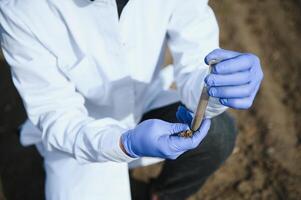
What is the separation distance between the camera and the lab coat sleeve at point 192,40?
4.65 ft

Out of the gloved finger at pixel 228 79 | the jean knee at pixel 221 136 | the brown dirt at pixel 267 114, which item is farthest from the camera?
the brown dirt at pixel 267 114

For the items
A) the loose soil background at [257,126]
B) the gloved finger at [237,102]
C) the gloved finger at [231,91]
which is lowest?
the loose soil background at [257,126]

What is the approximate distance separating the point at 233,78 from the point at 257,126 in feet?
3.04

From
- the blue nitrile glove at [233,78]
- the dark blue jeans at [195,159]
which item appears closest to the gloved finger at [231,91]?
the blue nitrile glove at [233,78]

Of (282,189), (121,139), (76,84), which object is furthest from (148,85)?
(282,189)

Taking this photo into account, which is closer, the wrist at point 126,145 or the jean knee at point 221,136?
the wrist at point 126,145

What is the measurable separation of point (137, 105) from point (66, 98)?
350 mm

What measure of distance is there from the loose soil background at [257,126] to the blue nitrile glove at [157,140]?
780mm

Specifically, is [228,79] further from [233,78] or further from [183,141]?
[183,141]

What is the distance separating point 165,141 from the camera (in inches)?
46.1

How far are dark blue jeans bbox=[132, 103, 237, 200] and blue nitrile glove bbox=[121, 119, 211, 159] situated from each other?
0.34 meters

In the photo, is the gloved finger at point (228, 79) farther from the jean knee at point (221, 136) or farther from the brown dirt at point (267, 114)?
the brown dirt at point (267, 114)

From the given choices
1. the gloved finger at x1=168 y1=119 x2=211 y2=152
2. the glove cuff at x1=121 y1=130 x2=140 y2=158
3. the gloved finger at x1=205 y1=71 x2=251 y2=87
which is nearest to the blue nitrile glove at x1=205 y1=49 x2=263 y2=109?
the gloved finger at x1=205 y1=71 x2=251 y2=87

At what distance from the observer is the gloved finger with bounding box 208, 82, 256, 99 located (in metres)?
1.16
